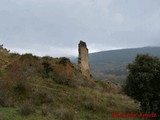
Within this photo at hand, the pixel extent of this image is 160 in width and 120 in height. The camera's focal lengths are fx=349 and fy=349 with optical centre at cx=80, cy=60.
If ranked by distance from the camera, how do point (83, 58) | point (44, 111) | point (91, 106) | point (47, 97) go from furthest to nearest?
1. point (83, 58)
2. point (91, 106)
3. point (47, 97)
4. point (44, 111)

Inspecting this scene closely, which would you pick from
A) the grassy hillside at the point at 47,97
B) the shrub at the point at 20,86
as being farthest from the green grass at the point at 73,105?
the shrub at the point at 20,86

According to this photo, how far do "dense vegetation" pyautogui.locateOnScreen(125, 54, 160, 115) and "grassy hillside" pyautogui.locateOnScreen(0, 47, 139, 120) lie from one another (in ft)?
5.14

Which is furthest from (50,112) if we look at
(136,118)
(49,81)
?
(49,81)

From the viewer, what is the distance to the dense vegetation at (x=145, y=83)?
22.8 metres

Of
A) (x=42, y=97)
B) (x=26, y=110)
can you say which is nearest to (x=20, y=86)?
(x=42, y=97)

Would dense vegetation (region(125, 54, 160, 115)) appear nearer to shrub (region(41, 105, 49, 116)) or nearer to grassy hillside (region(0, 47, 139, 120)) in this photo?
grassy hillside (region(0, 47, 139, 120))

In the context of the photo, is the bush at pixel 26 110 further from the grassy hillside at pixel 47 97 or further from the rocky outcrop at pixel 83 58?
the rocky outcrop at pixel 83 58

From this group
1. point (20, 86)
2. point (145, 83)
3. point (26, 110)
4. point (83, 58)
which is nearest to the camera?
point (26, 110)

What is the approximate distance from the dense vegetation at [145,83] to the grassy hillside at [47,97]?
157cm

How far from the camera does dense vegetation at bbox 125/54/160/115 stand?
22812 millimetres

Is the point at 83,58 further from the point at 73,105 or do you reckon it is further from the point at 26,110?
the point at 26,110

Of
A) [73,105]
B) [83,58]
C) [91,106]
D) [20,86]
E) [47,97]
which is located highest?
[83,58]

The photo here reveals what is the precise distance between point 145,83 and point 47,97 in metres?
6.50

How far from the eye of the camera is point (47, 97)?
22.5 m
